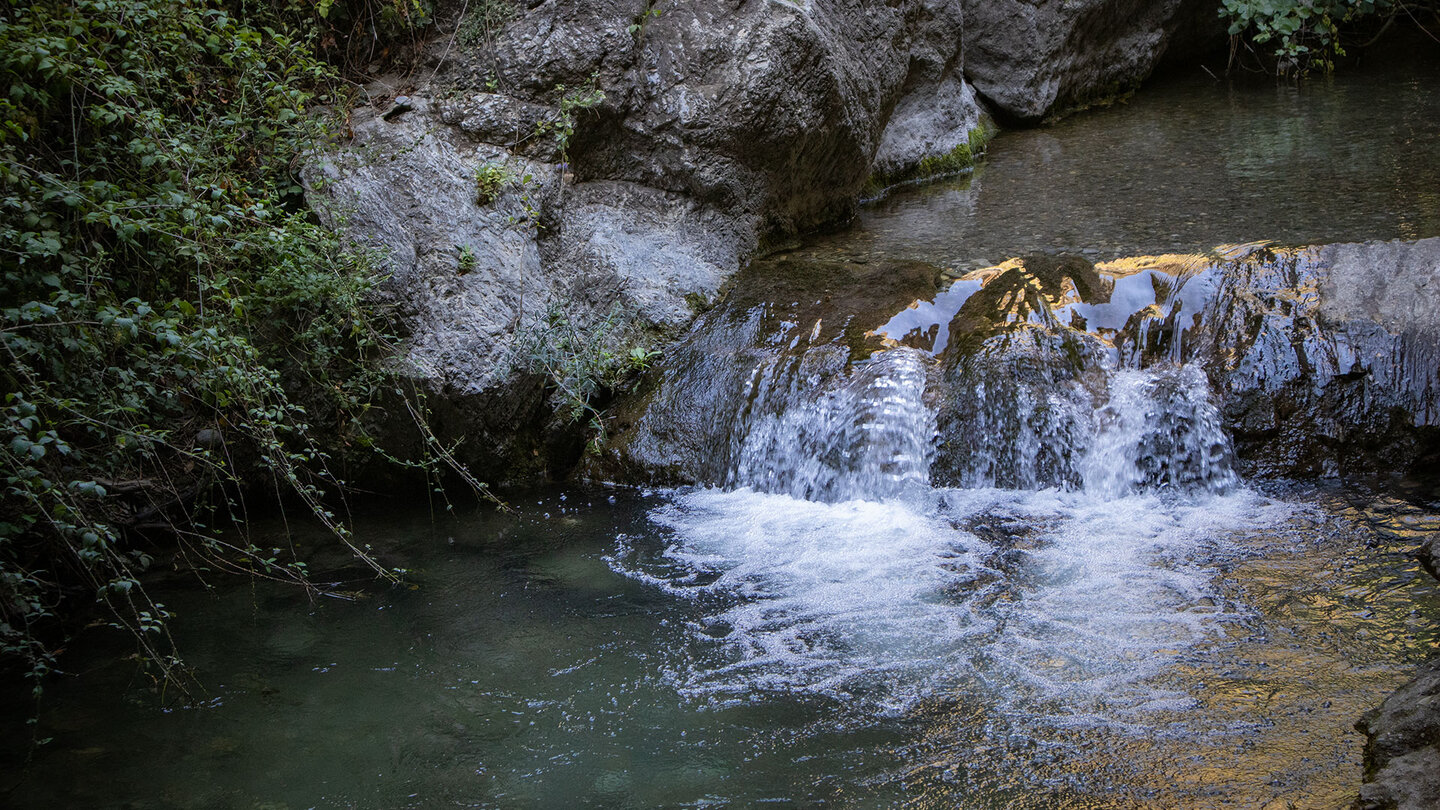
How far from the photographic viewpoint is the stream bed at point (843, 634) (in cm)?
291

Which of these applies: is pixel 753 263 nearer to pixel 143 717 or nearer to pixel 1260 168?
pixel 1260 168

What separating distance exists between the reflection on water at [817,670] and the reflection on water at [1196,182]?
2020mm

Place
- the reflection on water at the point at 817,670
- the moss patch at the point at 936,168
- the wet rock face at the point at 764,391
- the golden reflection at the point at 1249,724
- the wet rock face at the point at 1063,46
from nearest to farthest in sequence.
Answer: the golden reflection at the point at 1249,724 → the reflection on water at the point at 817,670 → the wet rock face at the point at 764,391 → the moss patch at the point at 936,168 → the wet rock face at the point at 1063,46

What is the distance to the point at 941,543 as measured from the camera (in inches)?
171

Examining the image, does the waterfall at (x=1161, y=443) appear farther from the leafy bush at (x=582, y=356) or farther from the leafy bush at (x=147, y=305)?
the leafy bush at (x=147, y=305)

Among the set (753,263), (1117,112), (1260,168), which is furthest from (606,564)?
(1117,112)

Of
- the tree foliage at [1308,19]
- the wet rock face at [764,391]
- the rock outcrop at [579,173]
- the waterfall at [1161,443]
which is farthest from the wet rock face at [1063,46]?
the waterfall at [1161,443]

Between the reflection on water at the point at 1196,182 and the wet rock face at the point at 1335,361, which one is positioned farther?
the reflection on water at the point at 1196,182

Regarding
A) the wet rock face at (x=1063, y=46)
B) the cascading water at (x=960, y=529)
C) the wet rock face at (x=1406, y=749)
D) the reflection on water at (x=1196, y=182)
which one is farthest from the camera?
the wet rock face at (x=1063, y=46)

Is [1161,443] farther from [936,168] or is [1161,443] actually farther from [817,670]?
[936,168]

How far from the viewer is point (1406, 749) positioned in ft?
7.61

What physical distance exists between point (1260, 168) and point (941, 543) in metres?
4.36

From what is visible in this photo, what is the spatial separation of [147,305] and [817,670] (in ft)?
8.09

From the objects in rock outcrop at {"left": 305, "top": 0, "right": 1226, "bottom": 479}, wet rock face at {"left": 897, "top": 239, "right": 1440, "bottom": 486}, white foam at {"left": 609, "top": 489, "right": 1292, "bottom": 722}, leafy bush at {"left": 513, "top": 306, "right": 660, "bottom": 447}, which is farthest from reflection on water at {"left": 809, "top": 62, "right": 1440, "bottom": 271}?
white foam at {"left": 609, "top": 489, "right": 1292, "bottom": 722}
